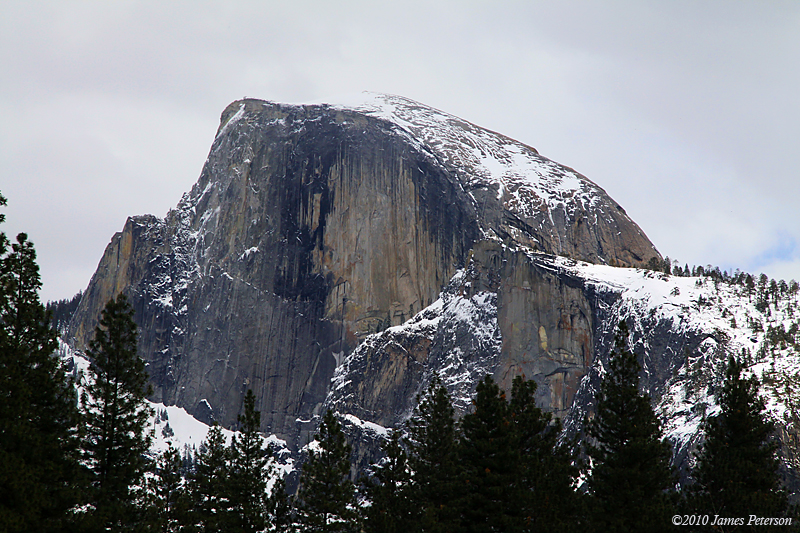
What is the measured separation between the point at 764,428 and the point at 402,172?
141m

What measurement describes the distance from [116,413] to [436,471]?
651 inches

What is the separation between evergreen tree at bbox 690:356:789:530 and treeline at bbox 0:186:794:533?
73 mm

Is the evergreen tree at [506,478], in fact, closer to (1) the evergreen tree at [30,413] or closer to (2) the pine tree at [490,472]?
(2) the pine tree at [490,472]

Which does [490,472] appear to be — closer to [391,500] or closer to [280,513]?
[391,500]

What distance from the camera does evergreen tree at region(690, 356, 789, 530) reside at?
128 ft

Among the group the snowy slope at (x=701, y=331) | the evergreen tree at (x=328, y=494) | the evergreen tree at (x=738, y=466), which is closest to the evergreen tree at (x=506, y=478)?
the evergreen tree at (x=738, y=466)

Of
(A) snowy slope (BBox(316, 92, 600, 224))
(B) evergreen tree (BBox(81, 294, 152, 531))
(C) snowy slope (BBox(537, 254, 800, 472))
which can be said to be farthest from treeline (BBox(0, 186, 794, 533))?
(A) snowy slope (BBox(316, 92, 600, 224))

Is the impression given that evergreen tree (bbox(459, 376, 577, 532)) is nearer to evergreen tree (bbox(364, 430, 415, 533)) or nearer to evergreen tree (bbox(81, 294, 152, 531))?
evergreen tree (bbox(364, 430, 415, 533))

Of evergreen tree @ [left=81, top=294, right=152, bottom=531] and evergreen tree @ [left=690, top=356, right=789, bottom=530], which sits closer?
evergreen tree @ [left=81, top=294, right=152, bottom=531]

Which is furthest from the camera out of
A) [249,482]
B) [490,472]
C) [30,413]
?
[249,482]

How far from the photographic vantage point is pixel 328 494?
152 feet

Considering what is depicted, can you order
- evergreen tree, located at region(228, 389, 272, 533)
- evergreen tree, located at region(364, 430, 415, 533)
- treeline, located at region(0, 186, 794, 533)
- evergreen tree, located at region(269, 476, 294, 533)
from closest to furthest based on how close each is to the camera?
treeline, located at region(0, 186, 794, 533) → evergreen tree, located at region(364, 430, 415, 533) → evergreen tree, located at region(228, 389, 272, 533) → evergreen tree, located at region(269, 476, 294, 533)

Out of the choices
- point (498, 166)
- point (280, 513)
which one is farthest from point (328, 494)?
point (498, 166)

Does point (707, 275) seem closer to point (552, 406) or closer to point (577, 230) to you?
point (552, 406)
